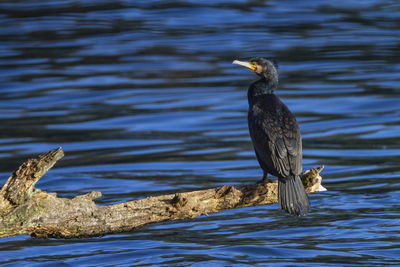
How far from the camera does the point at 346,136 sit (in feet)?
41.9

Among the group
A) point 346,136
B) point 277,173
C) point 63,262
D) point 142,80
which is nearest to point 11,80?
point 142,80

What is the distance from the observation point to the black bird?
655 centimetres

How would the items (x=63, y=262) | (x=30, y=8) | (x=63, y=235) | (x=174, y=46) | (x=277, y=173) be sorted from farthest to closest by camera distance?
(x=30, y=8) → (x=174, y=46) → (x=63, y=262) → (x=277, y=173) → (x=63, y=235)

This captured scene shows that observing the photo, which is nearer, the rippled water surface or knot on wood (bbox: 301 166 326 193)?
knot on wood (bbox: 301 166 326 193)

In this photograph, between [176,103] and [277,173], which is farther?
[176,103]

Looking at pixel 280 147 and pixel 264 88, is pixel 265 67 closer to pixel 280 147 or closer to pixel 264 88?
pixel 264 88

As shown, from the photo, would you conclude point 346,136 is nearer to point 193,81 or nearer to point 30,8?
point 193,81

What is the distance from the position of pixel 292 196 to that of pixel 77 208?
4.95 ft

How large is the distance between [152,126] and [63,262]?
5414 millimetres

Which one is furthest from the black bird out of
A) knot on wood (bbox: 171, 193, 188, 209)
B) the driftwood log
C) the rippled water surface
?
the rippled water surface

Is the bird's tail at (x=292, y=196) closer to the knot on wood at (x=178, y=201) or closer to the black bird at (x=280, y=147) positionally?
the black bird at (x=280, y=147)

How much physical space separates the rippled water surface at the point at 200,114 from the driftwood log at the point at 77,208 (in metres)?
1.96

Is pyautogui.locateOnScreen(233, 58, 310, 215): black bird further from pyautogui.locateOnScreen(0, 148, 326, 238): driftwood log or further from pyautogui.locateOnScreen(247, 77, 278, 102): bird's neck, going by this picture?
pyautogui.locateOnScreen(0, 148, 326, 238): driftwood log

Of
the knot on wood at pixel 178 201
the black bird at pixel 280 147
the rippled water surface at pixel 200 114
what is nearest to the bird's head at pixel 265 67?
the black bird at pixel 280 147
